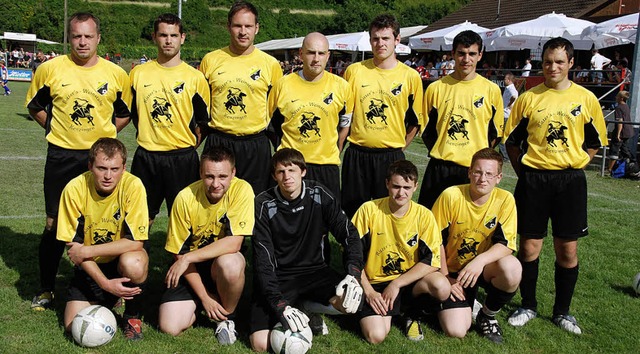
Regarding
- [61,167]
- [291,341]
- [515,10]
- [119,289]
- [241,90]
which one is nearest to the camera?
[291,341]

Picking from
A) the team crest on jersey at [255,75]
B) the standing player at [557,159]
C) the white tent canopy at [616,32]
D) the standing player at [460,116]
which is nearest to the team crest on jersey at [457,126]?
the standing player at [460,116]

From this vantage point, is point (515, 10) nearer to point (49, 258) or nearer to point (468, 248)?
point (468, 248)

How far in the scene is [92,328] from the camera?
3566 millimetres

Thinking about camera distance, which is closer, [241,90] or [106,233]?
[106,233]

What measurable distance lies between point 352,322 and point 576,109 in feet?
7.00

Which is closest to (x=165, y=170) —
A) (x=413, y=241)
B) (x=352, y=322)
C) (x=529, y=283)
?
(x=352, y=322)

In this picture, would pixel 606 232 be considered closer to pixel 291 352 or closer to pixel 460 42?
pixel 460 42

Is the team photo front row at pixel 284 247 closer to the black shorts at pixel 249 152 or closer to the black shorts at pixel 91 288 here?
the black shorts at pixel 91 288

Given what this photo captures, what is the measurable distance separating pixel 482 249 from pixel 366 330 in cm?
101

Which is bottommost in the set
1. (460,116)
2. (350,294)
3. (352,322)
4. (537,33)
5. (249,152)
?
(352,322)

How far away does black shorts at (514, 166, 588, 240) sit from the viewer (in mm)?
4180

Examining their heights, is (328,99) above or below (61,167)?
above

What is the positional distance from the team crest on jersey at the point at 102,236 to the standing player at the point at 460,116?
2.34 m

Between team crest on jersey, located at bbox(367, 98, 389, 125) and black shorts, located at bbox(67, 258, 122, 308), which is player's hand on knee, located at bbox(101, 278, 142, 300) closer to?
black shorts, located at bbox(67, 258, 122, 308)
